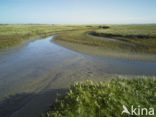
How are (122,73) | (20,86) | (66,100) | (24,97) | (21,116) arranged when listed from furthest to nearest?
(122,73) → (20,86) → (24,97) → (21,116) → (66,100)

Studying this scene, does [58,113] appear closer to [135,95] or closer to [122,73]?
[135,95]

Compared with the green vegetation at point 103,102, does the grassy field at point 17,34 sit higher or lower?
higher

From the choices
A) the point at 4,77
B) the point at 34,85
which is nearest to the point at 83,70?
the point at 34,85

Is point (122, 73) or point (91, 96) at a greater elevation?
point (91, 96)

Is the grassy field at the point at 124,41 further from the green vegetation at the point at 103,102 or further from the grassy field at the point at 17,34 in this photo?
the green vegetation at the point at 103,102

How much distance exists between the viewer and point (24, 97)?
5480mm

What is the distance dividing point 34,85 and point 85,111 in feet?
15.6
